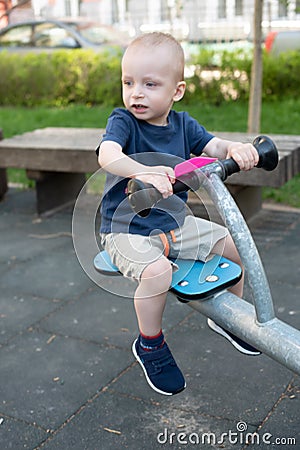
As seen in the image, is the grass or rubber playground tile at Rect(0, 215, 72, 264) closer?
rubber playground tile at Rect(0, 215, 72, 264)

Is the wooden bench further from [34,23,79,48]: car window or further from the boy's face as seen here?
[34,23,79,48]: car window

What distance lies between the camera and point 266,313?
1.77m

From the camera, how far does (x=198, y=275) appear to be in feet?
6.64

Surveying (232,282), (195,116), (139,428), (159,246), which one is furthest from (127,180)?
(195,116)

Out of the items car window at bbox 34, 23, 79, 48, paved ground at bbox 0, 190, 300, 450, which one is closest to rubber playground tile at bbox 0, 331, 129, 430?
paved ground at bbox 0, 190, 300, 450

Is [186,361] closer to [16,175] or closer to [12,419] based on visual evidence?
[12,419]

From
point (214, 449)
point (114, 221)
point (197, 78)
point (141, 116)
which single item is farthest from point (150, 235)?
point (197, 78)

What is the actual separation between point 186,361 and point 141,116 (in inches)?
46.1

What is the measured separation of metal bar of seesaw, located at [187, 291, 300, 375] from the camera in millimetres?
1699

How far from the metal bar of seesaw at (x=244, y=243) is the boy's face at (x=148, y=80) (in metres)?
0.41

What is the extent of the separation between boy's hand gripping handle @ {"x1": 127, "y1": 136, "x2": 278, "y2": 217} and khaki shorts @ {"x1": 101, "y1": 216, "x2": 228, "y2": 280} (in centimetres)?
29

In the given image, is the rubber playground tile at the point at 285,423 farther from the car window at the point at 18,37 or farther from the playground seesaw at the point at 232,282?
the car window at the point at 18,37

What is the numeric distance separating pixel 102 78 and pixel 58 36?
2.37 metres

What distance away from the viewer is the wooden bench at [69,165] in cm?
423
